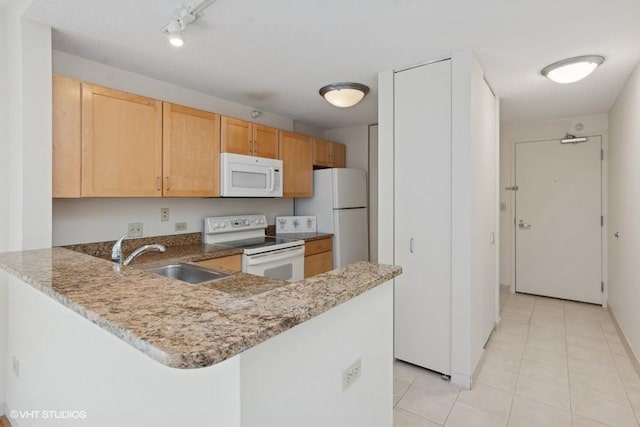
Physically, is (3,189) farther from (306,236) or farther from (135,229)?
(306,236)

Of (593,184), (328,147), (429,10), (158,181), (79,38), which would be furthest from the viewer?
(328,147)

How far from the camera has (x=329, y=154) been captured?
4.29 meters

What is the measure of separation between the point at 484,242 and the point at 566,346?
1.25m

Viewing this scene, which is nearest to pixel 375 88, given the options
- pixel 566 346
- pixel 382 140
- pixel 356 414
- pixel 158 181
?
pixel 382 140

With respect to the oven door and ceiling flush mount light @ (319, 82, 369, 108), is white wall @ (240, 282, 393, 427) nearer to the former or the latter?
the oven door

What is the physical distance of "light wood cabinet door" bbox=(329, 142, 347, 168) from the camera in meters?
4.35

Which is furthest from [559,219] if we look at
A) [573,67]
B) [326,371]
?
[326,371]

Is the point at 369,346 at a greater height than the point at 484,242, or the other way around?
the point at 484,242

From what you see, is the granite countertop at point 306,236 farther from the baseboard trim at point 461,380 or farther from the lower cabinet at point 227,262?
the baseboard trim at point 461,380

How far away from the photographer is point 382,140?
2568 millimetres

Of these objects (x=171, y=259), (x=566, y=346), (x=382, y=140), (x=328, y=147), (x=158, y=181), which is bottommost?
(x=566, y=346)

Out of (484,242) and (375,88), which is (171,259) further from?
(484,242)

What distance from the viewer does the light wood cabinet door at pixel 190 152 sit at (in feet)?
8.47

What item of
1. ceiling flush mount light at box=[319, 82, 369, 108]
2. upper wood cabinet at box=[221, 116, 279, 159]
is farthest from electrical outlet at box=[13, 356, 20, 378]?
ceiling flush mount light at box=[319, 82, 369, 108]
